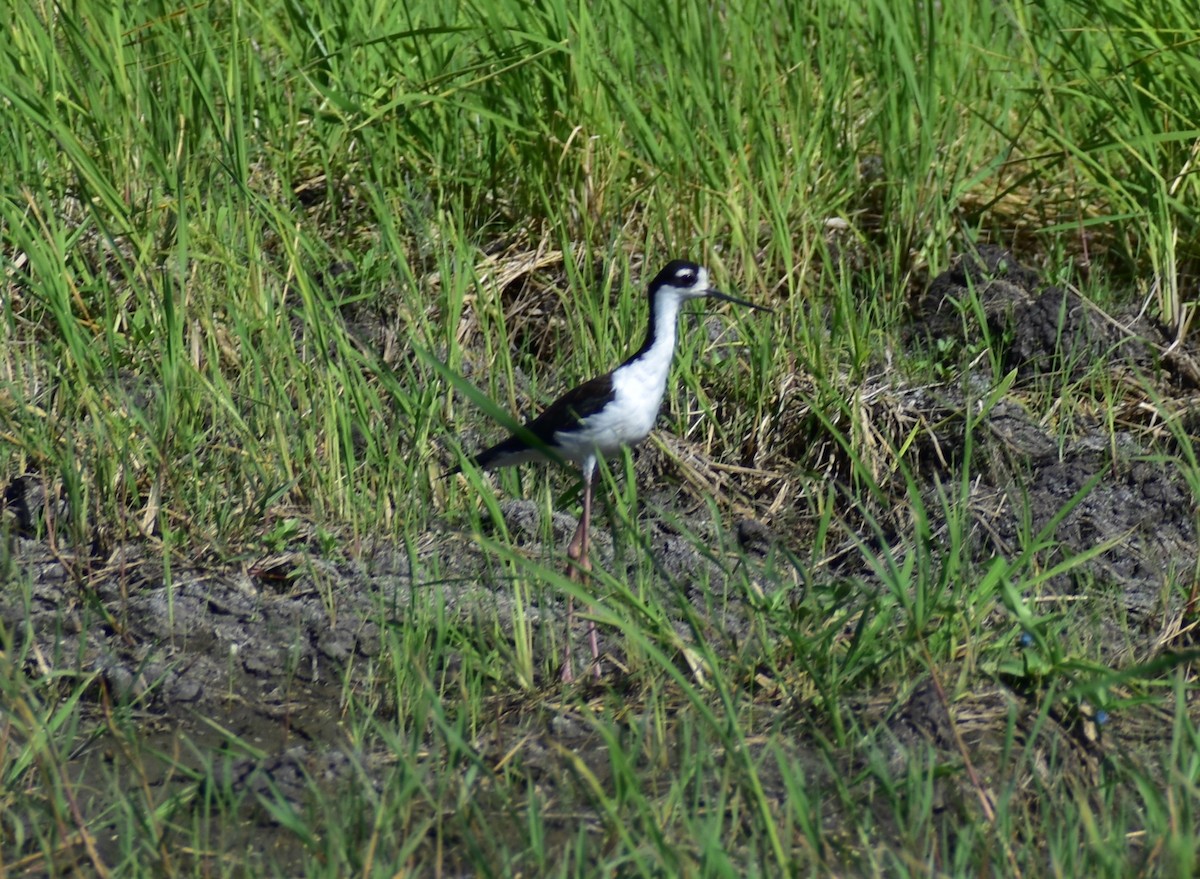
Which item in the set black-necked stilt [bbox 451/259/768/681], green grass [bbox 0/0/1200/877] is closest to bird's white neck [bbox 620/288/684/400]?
black-necked stilt [bbox 451/259/768/681]

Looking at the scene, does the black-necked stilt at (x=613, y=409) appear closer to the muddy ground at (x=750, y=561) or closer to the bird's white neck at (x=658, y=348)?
the bird's white neck at (x=658, y=348)

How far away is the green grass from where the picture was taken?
2.70 metres

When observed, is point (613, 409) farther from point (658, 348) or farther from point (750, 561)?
point (750, 561)

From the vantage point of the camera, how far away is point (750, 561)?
365 centimetres

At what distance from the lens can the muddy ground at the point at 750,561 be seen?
3.01 meters

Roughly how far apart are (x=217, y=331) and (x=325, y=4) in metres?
1.25

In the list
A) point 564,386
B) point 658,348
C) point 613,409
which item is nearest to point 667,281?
point 658,348

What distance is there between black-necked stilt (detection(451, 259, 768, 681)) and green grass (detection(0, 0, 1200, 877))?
143mm

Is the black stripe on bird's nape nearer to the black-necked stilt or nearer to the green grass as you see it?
the black-necked stilt

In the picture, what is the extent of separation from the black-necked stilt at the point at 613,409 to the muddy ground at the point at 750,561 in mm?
186

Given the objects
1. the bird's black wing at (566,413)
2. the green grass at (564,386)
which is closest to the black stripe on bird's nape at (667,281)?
the bird's black wing at (566,413)

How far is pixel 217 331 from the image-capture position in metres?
4.16

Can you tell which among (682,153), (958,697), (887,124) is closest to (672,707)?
(958,697)

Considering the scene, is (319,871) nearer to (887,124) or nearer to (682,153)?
(682,153)
